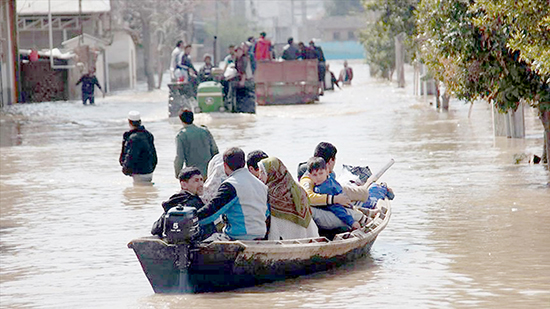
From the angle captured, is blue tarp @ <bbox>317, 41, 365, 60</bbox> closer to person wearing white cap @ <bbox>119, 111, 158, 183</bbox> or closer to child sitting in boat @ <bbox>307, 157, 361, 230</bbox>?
person wearing white cap @ <bbox>119, 111, 158, 183</bbox>

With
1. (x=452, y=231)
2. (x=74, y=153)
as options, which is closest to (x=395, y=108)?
(x=74, y=153)

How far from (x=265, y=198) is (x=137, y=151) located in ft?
25.7

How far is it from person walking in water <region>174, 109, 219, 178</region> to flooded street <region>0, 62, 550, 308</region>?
839 mm

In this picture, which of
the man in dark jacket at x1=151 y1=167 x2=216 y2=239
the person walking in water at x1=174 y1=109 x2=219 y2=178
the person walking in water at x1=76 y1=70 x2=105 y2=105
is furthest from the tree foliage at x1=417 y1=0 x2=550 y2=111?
the person walking in water at x1=76 y1=70 x2=105 y2=105

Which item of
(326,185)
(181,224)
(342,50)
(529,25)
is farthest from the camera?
(342,50)

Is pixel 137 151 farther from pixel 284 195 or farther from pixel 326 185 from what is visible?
pixel 284 195

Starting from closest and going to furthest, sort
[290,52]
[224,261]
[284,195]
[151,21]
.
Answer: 1. [224,261]
2. [284,195]
3. [290,52]
4. [151,21]

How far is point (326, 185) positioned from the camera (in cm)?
1201

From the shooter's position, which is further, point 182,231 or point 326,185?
point 326,185

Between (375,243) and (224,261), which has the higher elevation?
(224,261)

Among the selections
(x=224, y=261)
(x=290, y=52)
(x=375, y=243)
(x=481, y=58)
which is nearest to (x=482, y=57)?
(x=481, y=58)

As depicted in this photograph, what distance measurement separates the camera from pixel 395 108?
40531 millimetres

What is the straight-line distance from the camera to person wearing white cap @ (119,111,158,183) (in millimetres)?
18344

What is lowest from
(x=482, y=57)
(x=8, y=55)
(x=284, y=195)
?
(x=284, y=195)
